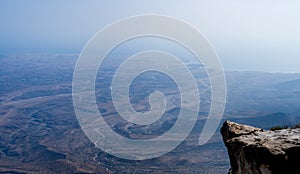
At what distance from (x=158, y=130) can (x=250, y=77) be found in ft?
375

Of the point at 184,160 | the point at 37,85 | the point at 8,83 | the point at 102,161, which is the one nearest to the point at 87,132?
the point at 102,161

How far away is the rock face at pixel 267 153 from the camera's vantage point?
5609mm

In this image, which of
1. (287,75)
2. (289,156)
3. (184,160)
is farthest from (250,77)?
(289,156)

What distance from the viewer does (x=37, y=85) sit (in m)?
164

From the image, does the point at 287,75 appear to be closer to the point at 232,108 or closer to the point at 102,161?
the point at 232,108

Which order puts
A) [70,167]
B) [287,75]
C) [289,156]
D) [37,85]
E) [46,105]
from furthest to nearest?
[287,75], [37,85], [46,105], [70,167], [289,156]

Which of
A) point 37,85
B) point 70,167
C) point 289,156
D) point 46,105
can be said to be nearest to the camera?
point 289,156

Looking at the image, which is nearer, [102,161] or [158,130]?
[102,161]

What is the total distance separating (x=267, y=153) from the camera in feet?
19.0

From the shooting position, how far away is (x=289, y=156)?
5672mm

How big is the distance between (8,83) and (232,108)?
114 metres

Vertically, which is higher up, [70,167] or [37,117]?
[37,117]

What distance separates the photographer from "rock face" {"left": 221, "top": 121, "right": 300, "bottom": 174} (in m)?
5.61

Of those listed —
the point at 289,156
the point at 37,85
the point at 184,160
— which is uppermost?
the point at 37,85
